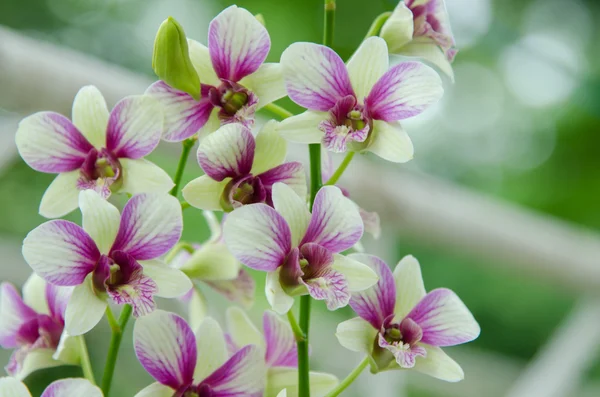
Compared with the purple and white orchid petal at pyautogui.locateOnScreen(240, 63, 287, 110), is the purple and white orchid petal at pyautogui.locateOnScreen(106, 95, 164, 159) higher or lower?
lower

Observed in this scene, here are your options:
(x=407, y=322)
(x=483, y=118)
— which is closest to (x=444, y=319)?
(x=407, y=322)

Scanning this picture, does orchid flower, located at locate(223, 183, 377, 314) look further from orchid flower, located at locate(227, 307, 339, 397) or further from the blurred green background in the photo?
the blurred green background

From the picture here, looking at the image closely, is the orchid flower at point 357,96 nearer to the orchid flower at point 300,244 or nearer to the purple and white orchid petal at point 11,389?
the orchid flower at point 300,244

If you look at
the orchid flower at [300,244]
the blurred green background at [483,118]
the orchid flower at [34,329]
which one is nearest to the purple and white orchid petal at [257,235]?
the orchid flower at [300,244]

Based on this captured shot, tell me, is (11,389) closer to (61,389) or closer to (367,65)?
(61,389)

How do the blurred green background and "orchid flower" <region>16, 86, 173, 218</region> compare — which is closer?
"orchid flower" <region>16, 86, 173, 218</region>

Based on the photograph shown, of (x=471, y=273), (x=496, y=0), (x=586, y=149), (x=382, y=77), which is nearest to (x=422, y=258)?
(x=471, y=273)

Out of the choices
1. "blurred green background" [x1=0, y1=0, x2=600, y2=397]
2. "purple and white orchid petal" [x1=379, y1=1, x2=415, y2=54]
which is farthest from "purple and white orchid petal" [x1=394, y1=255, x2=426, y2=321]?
"blurred green background" [x1=0, y1=0, x2=600, y2=397]
